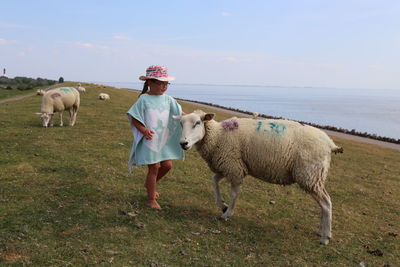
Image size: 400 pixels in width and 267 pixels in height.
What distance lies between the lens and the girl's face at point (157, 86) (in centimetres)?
591

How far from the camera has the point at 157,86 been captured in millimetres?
5938

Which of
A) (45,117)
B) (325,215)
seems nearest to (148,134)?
(325,215)

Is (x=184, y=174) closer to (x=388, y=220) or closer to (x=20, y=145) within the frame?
(x=388, y=220)

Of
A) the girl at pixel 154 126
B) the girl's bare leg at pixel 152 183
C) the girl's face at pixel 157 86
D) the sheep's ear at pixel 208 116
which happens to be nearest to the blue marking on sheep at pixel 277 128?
the sheep's ear at pixel 208 116

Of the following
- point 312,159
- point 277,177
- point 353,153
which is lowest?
point 353,153

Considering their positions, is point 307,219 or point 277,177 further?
point 307,219

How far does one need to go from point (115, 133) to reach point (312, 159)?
10.3m

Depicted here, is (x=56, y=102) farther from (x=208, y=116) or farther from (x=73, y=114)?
(x=208, y=116)

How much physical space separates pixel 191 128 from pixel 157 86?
962 millimetres

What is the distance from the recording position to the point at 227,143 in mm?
6129

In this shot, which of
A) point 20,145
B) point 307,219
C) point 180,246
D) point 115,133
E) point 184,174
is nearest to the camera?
point 180,246

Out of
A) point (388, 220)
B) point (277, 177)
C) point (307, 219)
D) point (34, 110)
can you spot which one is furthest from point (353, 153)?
point (34, 110)

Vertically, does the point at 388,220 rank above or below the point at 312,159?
below

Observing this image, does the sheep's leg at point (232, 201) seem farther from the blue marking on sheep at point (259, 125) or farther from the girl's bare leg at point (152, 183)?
the girl's bare leg at point (152, 183)
